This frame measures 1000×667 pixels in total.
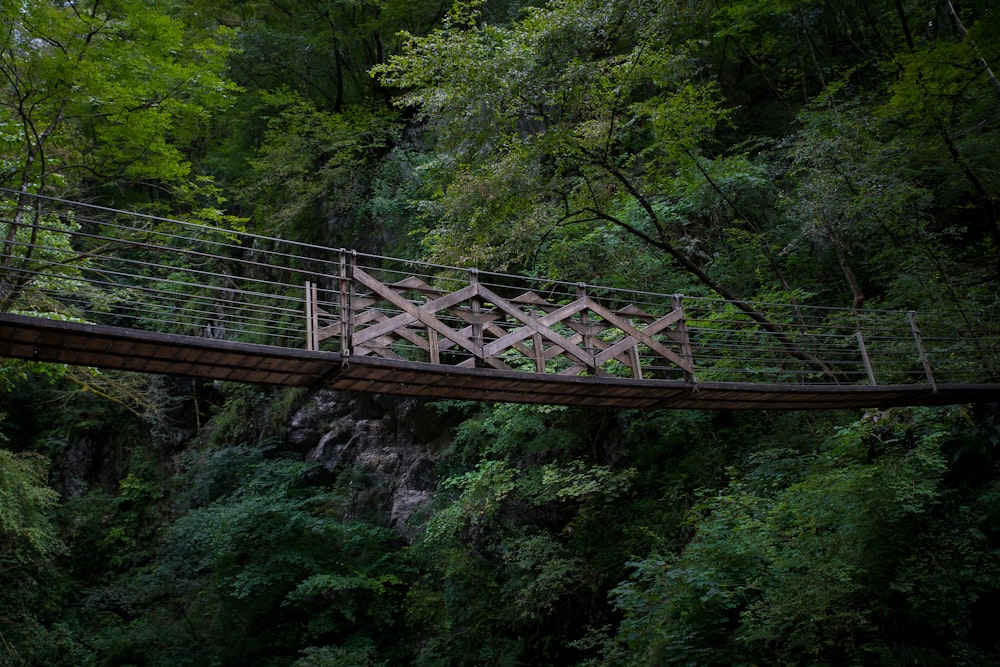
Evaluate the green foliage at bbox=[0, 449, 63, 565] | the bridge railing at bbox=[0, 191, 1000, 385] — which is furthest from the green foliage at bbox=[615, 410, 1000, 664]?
the green foliage at bbox=[0, 449, 63, 565]

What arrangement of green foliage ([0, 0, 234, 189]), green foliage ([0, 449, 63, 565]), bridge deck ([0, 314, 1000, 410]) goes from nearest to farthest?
bridge deck ([0, 314, 1000, 410]) → green foliage ([0, 0, 234, 189]) → green foliage ([0, 449, 63, 565])

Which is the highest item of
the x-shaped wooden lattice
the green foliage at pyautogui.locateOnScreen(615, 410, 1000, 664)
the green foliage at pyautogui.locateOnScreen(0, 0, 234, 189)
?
the green foliage at pyautogui.locateOnScreen(0, 0, 234, 189)

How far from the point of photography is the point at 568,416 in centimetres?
1055

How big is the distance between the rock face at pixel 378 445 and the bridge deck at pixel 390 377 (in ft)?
22.3

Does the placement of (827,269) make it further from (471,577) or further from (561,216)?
(471,577)

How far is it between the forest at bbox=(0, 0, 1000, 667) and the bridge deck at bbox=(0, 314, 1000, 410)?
764 mm

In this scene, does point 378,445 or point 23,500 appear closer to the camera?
point 23,500

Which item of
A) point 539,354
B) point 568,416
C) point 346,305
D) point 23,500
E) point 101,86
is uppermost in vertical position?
point 101,86

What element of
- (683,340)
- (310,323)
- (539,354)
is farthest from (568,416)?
(310,323)

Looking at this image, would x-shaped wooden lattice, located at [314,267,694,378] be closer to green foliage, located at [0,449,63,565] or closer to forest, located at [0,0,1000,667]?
forest, located at [0,0,1000,667]

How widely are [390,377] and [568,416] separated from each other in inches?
217

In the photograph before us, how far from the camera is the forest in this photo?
6.98m

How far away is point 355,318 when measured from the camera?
5871 millimetres

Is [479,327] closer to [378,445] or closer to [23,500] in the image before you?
[23,500]
